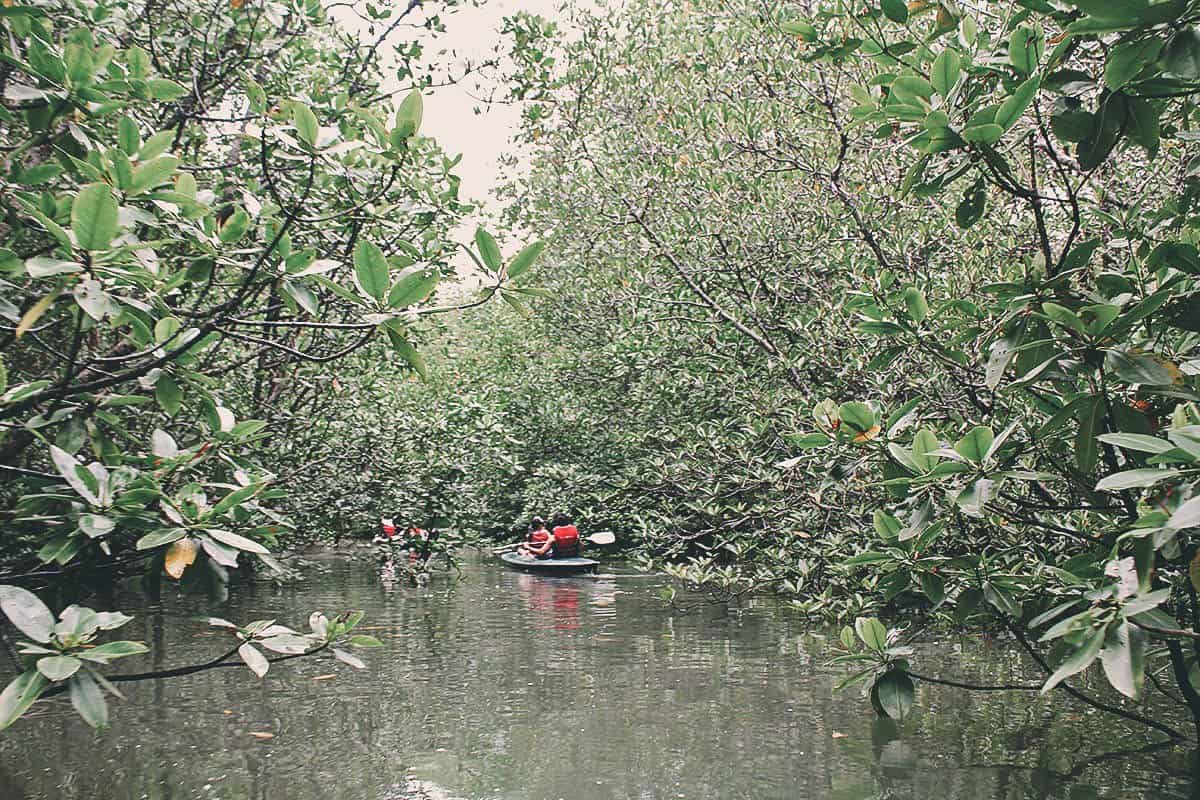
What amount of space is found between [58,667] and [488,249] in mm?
1531

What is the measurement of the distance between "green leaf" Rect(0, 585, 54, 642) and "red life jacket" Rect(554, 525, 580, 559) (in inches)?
596

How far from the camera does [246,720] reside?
7082 mm

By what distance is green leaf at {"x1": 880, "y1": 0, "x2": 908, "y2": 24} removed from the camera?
10.8ft

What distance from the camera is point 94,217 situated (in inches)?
94.8

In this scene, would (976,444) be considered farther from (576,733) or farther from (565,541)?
(565,541)

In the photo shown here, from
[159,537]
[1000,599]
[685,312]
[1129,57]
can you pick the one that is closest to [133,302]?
[159,537]

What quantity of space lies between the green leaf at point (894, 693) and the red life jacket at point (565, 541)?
13686 mm

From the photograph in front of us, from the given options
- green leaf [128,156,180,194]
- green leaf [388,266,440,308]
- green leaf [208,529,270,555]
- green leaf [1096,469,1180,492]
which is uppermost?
green leaf [128,156,180,194]

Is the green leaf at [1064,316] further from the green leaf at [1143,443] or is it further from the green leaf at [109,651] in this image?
the green leaf at [109,651]

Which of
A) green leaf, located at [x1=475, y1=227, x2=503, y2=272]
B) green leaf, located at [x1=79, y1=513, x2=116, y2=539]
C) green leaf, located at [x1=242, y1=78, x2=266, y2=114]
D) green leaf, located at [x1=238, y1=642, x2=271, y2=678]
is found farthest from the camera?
green leaf, located at [x1=242, y1=78, x2=266, y2=114]

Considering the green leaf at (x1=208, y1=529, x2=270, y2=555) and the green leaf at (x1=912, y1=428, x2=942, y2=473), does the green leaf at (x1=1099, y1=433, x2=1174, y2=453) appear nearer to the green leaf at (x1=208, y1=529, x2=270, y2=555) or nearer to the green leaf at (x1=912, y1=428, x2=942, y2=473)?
the green leaf at (x1=912, y1=428, x2=942, y2=473)

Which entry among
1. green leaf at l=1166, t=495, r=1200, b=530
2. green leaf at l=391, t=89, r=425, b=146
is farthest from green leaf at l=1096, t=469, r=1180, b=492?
green leaf at l=391, t=89, r=425, b=146

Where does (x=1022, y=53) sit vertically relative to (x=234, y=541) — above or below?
above

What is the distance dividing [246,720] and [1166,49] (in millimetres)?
6951
